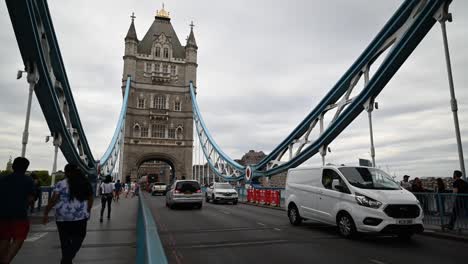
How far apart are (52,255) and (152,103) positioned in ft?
182

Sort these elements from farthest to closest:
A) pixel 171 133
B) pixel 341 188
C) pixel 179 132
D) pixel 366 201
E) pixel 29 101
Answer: pixel 179 132 < pixel 171 133 < pixel 29 101 < pixel 341 188 < pixel 366 201

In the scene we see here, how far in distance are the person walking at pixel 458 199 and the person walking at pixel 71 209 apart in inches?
362

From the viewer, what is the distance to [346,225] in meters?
8.11

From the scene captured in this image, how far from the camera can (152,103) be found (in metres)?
59.9

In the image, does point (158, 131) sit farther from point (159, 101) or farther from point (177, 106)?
point (177, 106)

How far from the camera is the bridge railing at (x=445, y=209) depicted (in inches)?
330

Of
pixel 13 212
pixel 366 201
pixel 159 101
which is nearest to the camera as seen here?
pixel 13 212

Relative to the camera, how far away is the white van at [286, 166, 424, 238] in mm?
7414

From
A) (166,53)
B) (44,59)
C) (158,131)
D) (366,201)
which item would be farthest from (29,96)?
(166,53)

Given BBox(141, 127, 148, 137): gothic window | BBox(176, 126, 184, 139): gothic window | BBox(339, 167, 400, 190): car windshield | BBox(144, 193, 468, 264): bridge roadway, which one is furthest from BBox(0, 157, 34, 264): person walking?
BBox(176, 126, 184, 139): gothic window

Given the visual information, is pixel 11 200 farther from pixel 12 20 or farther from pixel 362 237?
pixel 12 20

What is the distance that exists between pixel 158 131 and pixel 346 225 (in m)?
53.9

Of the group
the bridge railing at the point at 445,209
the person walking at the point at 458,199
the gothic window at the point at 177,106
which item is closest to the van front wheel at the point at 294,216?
the bridge railing at the point at 445,209

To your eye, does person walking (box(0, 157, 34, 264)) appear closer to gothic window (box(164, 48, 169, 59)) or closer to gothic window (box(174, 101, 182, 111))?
gothic window (box(174, 101, 182, 111))
